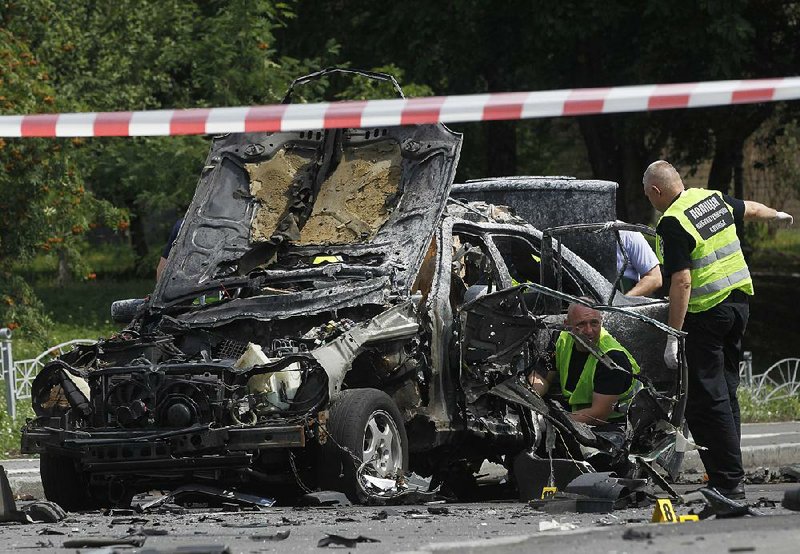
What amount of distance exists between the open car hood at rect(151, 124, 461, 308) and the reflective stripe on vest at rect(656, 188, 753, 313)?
4.94 feet

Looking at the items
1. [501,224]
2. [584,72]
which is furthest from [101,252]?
[501,224]

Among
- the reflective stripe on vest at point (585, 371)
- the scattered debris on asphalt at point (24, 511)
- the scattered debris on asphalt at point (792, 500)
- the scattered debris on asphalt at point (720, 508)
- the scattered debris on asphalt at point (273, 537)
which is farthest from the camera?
the reflective stripe on vest at point (585, 371)

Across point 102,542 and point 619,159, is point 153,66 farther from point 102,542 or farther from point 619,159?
point 102,542

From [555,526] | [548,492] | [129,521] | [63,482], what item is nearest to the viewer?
[555,526]

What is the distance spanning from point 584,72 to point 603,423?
16496mm

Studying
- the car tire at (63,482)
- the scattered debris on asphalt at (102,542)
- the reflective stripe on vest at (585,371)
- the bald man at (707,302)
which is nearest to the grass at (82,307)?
the car tire at (63,482)

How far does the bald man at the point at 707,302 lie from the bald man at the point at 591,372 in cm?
34

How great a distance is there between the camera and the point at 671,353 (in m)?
8.61

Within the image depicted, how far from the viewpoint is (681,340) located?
8453mm

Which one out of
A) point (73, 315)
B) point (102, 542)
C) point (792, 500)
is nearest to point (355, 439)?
point (102, 542)

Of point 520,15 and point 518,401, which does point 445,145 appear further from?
point 520,15

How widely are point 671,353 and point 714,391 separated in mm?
328

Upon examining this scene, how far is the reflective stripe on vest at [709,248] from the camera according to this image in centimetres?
848

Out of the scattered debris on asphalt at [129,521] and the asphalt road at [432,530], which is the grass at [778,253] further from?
the scattered debris on asphalt at [129,521]
